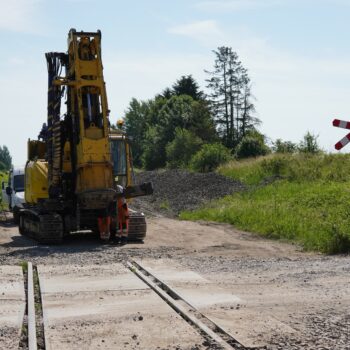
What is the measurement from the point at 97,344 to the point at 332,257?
28.2ft

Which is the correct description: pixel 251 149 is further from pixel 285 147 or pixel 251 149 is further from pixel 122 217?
pixel 122 217

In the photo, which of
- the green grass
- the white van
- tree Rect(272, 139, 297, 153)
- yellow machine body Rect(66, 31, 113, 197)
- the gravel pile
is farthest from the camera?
tree Rect(272, 139, 297, 153)

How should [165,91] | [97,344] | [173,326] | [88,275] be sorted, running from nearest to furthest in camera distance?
1. [97,344]
2. [173,326]
3. [88,275]
4. [165,91]

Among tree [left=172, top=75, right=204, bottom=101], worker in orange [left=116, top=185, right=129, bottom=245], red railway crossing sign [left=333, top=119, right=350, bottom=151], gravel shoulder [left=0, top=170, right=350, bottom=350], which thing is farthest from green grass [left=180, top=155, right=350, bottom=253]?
tree [left=172, top=75, right=204, bottom=101]

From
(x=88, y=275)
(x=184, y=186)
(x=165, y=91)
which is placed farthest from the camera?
(x=165, y=91)

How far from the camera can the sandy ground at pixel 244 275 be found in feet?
26.1

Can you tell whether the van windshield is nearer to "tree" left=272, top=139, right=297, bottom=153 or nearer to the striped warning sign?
the striped warning sign

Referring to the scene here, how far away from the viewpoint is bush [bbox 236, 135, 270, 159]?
5478 centimetres

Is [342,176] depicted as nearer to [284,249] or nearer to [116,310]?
[284,249]

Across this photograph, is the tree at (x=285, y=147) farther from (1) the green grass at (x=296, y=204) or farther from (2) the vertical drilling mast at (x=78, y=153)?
(2) the vertical drilling mast at (x=78, y=153)

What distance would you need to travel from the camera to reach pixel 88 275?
477 inches

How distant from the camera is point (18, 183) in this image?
1014 inches

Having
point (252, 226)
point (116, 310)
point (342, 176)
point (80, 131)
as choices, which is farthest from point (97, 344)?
point (342, 176)

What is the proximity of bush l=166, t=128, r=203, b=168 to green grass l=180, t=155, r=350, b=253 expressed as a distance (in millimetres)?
22836
